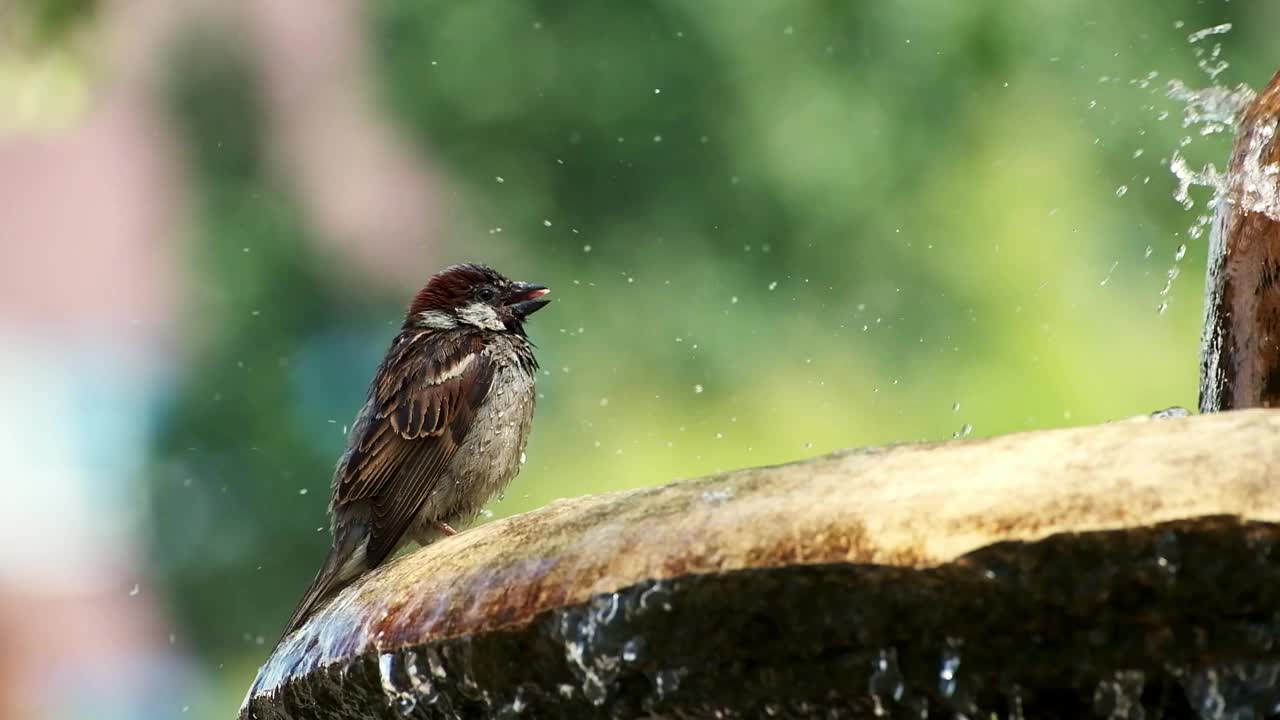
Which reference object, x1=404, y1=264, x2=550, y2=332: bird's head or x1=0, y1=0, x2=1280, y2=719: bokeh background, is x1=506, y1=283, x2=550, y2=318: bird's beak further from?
x1=0, y1=0, x2=1280, y2=719: bokeh background

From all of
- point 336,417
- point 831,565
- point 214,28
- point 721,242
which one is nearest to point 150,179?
point 214,28

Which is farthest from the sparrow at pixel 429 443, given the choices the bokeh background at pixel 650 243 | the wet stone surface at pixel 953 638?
the bokeh background at pixel 650 243

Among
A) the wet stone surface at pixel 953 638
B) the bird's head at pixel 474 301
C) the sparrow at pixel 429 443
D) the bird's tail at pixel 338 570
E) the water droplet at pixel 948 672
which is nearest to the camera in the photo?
the wet stone surface at pixel 953 638

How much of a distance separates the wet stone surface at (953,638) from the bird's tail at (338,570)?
1852mm

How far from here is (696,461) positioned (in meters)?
8.53

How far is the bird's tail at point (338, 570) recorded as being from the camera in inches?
158

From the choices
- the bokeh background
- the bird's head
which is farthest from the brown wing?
the bokeh background

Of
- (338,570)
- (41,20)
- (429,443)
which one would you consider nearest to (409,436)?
(429,443)

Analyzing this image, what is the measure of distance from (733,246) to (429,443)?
5335 millimetres

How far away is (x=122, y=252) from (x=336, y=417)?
156 inches

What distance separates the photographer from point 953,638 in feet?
6.41

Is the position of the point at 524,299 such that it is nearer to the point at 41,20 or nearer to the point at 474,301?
the point at 474,301

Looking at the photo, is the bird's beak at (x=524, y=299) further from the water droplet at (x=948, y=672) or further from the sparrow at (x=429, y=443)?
the water droplet at (x=948, y=672)

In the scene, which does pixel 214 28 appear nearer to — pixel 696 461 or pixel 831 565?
pixel 696 461
